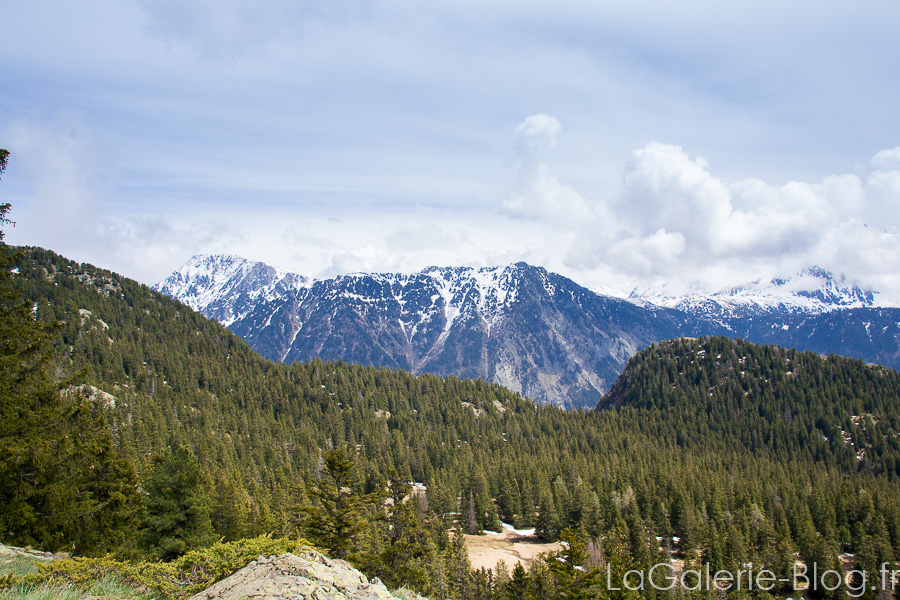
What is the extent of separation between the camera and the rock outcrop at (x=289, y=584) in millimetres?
12281

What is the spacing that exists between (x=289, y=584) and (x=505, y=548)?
319 ft

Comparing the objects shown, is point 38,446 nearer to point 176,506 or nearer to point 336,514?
point 176,506

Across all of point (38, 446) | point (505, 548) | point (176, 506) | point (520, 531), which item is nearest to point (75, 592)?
point (38, 446)

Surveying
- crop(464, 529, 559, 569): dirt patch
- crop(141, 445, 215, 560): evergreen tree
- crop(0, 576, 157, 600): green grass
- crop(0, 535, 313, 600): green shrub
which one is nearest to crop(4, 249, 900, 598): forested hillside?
crop(141, 445, 215, 560): evergreen tree

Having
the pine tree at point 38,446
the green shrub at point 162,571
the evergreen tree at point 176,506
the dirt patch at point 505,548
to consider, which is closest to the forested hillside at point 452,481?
the evergreen tree at point 176,506

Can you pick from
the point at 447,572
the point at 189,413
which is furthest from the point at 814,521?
the point at 189,413

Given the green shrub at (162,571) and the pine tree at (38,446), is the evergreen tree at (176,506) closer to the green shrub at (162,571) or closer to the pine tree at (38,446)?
the pine tree at (38,446)

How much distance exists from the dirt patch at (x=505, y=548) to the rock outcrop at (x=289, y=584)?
7984 centimetres

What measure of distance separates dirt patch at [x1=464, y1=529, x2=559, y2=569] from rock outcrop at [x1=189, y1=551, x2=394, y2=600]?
79842mm

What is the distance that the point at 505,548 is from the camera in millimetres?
99125

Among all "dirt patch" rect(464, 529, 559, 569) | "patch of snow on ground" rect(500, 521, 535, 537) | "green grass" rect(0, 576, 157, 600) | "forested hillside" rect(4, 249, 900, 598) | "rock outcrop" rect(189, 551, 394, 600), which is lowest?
"patch of snow on ground" rect(500, 521, 535, 537)

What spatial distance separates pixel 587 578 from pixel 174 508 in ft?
97.6

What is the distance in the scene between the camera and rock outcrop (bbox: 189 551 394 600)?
1228 cm

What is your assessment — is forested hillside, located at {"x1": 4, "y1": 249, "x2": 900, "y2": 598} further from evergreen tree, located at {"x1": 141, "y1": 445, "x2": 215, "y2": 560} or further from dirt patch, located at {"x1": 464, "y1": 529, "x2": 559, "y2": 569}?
dirt patch, located at {"x1": 464, "y1": 529, "x2": 559, "y2": 569}
